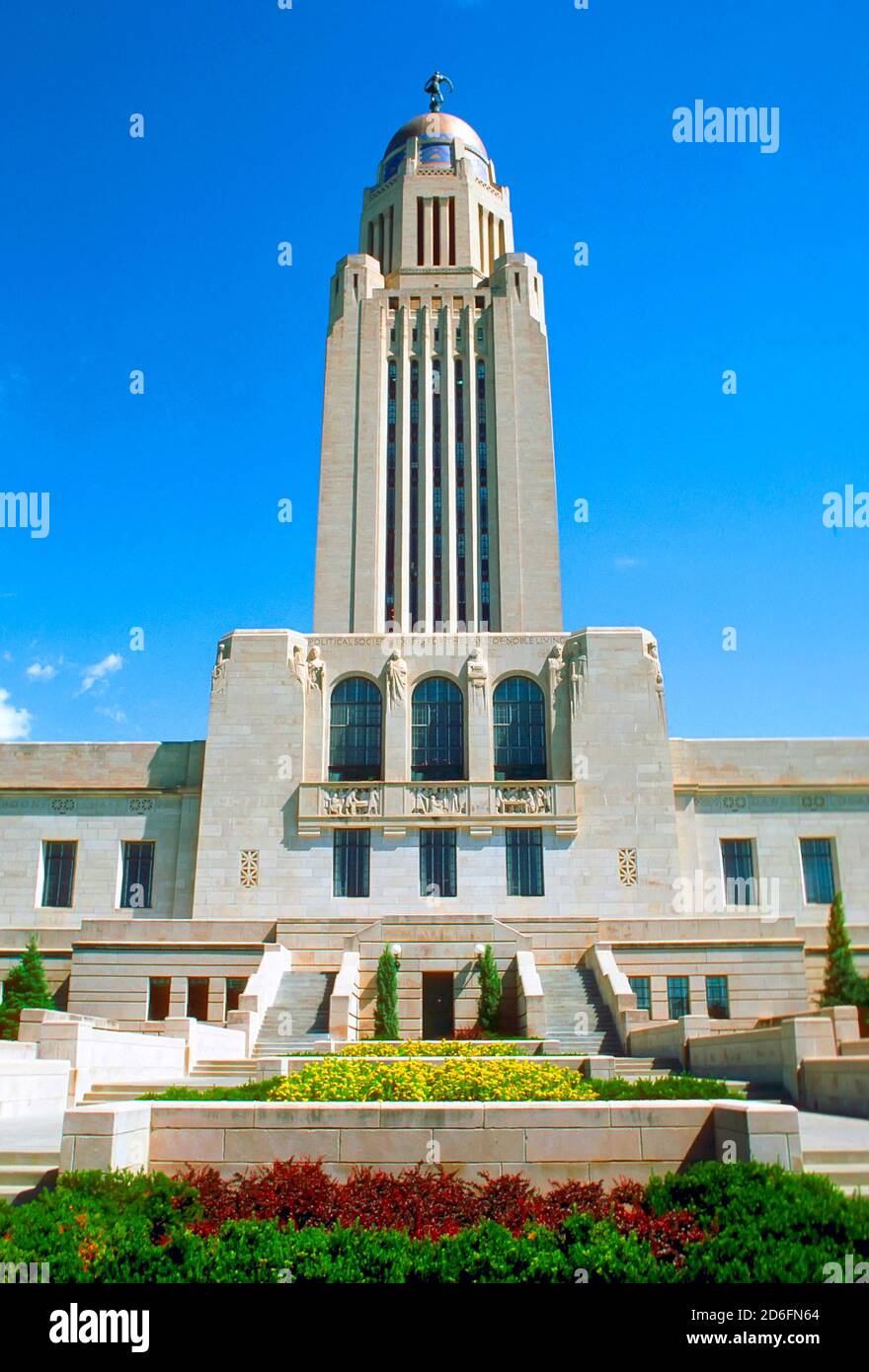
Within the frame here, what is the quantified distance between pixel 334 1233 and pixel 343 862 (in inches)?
1066

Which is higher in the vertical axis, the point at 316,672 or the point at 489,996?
the point at 316,672

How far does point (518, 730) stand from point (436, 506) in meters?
14.2

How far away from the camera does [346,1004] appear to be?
2766 cm

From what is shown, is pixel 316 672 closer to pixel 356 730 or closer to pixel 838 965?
pixel 356 730

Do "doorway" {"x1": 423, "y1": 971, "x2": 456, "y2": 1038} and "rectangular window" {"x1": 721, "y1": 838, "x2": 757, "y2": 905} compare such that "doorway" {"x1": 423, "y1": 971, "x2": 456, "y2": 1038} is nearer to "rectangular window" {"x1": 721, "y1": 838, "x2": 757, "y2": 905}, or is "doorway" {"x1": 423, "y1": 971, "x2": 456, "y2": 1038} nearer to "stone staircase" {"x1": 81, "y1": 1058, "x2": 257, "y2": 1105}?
"stone staircase" {"x1": 81, "y1": 1058, "x2": 257, "y2": 1105}

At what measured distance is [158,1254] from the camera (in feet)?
27.8

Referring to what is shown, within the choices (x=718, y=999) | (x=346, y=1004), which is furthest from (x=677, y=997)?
(x=346, y=1004)

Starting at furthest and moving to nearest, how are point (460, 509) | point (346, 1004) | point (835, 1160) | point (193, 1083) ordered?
point (460, 509), point (346, 1004), point (193, 1083), point (835, 1160)

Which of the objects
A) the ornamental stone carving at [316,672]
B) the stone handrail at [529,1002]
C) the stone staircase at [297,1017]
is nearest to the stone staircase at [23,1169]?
the stone staircase at [297,1017]

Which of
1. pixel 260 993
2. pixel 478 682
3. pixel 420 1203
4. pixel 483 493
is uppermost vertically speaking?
pixel 483 493

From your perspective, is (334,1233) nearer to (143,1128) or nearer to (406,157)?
(143,1128)

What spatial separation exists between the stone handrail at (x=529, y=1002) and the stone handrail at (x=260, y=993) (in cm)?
650

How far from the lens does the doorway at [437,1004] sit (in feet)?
99.6
